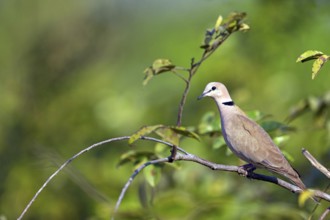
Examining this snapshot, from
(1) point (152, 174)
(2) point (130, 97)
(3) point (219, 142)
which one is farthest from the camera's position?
(2) point (130, 97)

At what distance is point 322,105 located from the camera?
4543mm

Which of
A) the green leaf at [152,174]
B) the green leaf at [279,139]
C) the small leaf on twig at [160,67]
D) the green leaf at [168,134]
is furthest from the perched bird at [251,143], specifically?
the green leaf at [168,134]

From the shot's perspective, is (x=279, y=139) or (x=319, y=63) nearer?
(x=319, y=63)

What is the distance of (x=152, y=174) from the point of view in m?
3.81

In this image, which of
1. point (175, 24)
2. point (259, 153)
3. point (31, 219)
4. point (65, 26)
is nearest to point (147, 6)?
point (175, 24)

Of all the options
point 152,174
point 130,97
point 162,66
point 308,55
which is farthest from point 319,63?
point 130,97

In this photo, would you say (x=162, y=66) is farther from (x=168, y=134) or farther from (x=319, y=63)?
(x=319, y=63)

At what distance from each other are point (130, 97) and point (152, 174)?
2.96 m

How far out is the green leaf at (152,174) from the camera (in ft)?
12.4

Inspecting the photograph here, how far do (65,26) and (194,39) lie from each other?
1308 mm

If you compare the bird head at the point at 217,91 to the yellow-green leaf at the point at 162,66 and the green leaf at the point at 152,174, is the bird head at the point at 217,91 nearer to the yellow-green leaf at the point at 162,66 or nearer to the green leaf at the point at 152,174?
the green leaf at the point at 152,174

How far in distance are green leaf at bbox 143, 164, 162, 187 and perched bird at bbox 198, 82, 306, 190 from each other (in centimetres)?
44

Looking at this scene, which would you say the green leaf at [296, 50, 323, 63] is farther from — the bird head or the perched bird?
the bird head

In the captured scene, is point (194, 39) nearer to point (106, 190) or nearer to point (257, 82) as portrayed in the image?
point (257, 82)
